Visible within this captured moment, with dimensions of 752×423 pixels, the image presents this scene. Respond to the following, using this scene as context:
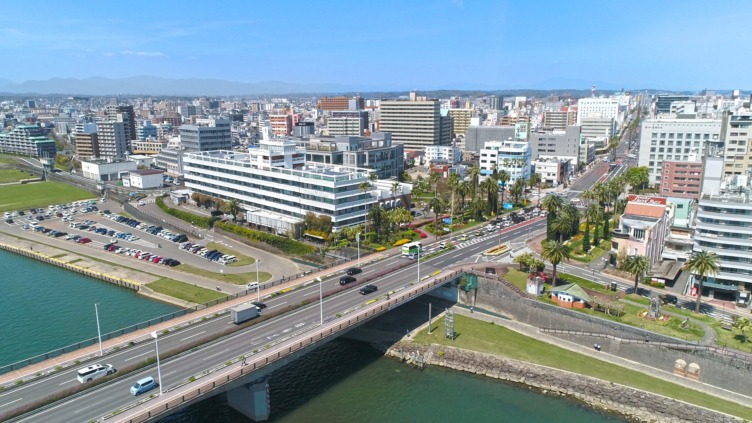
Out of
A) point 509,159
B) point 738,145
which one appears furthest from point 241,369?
point 738,145

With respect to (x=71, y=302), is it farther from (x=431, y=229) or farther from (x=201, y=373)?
(x=431, y=229)

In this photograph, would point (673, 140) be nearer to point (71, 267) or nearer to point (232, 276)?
point (232, 276)

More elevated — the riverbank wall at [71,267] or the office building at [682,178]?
the office building at [682,178]

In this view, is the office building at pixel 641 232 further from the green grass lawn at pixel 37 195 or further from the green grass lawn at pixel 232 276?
the green grass lawn at pixel 37 195

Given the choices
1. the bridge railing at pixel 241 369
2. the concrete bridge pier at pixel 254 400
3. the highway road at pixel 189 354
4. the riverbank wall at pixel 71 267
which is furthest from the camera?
the riverbank wall at pixel 71 267

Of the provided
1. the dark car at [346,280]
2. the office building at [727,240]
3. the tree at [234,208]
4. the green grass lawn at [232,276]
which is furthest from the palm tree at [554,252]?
the tree at [234,208]

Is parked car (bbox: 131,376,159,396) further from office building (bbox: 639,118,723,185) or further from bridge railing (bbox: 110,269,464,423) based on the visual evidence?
office building (bbox: 639,118,723,185)

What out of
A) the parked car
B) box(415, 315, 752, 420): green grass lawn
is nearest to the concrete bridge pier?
the parked car
